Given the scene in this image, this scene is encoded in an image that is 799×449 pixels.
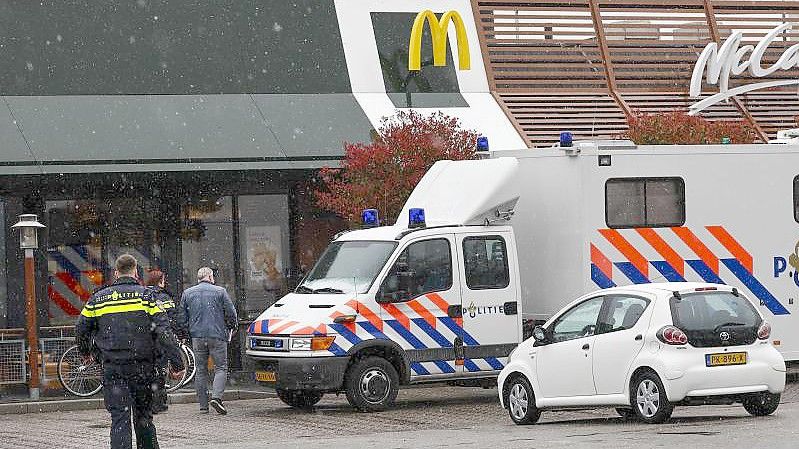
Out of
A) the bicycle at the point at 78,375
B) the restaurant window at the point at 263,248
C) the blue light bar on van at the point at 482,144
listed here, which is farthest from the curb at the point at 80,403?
the blue light bar on van at the point at 482,144

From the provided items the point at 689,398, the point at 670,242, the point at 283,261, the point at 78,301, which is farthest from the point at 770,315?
the point at 78,301

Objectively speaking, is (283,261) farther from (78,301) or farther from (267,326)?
(267,326)

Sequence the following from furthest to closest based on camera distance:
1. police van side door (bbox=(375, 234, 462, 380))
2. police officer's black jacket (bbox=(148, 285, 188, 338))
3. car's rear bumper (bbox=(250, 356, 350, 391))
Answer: police officer's black jacket (bbox=(148, 285, 188, 338)) < police van side door (bbox=(375, 234, 462, 380)) < car's rear bumper (bbox=(250, 356, 350, 391))

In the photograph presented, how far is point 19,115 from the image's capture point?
2238 centimetres

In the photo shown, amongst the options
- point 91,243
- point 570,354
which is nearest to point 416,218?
point 570,354

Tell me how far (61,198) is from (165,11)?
10.8 feet

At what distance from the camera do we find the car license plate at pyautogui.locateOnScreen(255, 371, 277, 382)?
57.6 ft

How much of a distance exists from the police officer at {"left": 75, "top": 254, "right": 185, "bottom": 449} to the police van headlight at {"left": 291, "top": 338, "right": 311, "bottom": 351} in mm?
5127

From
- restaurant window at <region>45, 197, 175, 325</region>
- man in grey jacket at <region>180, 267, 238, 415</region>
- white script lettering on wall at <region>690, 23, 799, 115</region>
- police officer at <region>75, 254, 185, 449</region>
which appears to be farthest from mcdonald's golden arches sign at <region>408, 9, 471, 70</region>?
police officer at <region>75, 254, 185, 449</region>

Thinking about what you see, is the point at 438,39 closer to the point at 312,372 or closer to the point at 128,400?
the point at 312,372

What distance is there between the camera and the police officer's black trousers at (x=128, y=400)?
39.3ft

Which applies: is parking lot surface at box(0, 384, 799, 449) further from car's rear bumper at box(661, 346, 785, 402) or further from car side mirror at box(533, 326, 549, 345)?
car side mirror at box(533, 326, 549, 345)

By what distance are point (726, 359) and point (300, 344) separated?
4.95 meters

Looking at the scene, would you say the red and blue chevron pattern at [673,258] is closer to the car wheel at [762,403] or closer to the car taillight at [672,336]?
the car wheel at [762,403]
